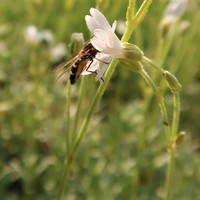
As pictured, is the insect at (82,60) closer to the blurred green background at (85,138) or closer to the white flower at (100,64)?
the white flower at (100,64)

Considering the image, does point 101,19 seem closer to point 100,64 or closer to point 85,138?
point 100,64

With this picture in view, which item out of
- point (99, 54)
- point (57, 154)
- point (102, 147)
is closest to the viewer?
point (99, 54)

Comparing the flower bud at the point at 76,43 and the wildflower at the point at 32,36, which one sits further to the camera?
the wildflower at the point at 32,36

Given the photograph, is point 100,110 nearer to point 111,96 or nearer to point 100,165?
point 111,96

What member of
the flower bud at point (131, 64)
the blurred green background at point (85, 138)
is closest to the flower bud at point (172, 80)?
the flower bud at point (131, 64)

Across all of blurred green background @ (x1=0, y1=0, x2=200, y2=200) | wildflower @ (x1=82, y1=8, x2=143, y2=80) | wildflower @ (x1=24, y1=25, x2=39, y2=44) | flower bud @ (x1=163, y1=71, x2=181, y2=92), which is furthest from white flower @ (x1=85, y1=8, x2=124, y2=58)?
wildflower @ (x1=24, y1=25, x2=39, y2=44)

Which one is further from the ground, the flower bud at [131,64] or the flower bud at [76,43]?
the flower bud at [76,43]

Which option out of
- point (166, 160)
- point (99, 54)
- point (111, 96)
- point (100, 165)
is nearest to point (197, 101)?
point (111, 96)

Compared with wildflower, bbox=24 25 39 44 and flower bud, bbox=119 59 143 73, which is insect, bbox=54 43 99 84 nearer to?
flower bud, bbox=119 59 143 73
